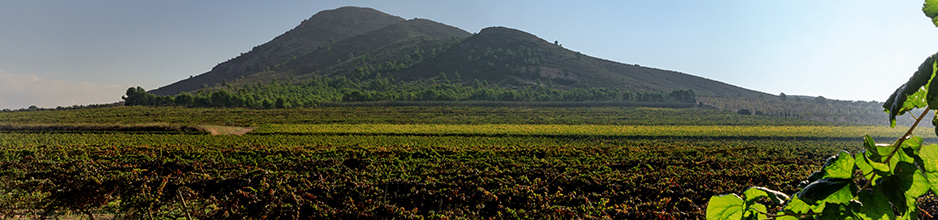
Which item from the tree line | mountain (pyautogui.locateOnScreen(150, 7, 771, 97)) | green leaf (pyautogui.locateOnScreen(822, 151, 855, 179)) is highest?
mountain (pyautogui.locateOnScreen(150, 7, 771, 97))

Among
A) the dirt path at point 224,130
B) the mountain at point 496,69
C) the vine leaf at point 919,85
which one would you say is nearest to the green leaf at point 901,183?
the vine leaf at point 919,85

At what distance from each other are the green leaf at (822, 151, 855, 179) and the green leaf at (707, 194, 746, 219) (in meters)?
0.23

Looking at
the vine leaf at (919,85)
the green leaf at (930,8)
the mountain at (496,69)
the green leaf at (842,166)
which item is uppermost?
the mountain at (496,69)

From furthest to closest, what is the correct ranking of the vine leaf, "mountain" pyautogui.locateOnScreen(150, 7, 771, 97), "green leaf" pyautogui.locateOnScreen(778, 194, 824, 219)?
"mountain" pyautogui.locateOnScreen(150, 7, 771, 97), "green leaf" pyautogui.locateOnScreen(778, 194, 824, 219), the vine leaf

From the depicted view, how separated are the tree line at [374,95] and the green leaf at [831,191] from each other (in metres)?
98.4

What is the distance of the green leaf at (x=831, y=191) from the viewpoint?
1101 mm

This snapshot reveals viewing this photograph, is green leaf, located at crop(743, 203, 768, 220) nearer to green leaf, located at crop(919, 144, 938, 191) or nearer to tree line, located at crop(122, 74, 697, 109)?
green leaf, located at crop(919, 144, 938, 191)

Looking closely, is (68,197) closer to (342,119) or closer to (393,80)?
(342,119)

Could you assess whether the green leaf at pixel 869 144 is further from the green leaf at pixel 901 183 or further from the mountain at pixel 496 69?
the mountain at pixel 496 69

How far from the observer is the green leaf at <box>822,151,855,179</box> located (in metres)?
1.11

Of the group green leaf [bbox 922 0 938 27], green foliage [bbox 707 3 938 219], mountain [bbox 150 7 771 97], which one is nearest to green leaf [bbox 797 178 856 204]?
green foliage [bbox 707 3 938 219]

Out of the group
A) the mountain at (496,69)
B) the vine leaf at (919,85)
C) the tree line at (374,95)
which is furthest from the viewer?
the mountain at (496,69)

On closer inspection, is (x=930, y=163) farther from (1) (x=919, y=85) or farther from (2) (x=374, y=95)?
(2) (x=374, y=95)

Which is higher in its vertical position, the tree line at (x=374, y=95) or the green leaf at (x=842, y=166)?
the tree line at (x=374, y=95)
